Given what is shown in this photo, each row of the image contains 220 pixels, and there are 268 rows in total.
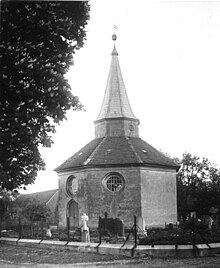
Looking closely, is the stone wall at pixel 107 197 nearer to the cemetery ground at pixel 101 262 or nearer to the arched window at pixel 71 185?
the arched window at pixel 71 185

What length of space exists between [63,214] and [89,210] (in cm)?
367

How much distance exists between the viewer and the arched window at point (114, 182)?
31.6m

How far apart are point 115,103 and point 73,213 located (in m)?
10.2

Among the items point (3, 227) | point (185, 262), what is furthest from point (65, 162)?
point (185, 262)

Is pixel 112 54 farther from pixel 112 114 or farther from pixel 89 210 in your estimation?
pixel 89 210

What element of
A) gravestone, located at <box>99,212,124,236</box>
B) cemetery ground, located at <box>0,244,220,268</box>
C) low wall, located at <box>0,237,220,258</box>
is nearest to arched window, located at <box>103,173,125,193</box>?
gravestone, located at <box>99,212,124,236</box>

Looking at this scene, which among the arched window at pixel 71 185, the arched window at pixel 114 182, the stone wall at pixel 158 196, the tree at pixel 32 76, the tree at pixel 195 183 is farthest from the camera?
the tree at pixel 195 183

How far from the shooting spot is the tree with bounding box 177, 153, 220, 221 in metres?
49.8

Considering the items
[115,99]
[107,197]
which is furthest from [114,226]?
[115,99]

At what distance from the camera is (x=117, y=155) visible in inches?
1275

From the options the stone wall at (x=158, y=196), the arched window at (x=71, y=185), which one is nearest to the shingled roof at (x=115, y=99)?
the arched window at (x=71, y=185)

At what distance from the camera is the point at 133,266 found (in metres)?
12.0

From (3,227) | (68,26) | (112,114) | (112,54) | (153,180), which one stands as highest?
(112,54)

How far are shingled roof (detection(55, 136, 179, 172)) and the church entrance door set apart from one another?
292cm
